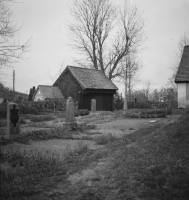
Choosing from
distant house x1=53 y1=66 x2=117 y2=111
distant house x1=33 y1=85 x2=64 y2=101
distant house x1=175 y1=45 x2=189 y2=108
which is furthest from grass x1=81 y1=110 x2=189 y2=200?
distant house x1=33 y1=85 x2=64 y2=101

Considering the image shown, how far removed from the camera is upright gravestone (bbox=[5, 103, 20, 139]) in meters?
7.25

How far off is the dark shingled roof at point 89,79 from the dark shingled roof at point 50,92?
11.4 feet

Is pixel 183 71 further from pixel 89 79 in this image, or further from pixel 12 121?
pixel 12 121

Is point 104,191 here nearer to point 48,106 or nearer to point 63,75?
point 48,106

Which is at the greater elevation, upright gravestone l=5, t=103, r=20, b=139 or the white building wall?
the white building wall

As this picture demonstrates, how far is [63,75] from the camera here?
95.0 feet

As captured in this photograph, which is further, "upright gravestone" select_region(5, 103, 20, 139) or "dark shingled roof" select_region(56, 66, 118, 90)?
"dark shingled roof" select_region(56, 66, 118, 90)

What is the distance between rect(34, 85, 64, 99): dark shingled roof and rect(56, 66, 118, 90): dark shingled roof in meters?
3.47

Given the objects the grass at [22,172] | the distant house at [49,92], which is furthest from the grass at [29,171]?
the distant house at [49,92]

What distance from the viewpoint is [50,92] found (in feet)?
95.5

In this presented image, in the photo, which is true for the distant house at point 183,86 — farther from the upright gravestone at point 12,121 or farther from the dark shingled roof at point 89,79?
the upright gravestone at point 12,121

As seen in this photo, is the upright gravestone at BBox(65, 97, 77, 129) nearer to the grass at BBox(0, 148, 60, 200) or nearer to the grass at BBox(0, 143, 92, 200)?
the grass at BBox(0, 143, 92, 200)

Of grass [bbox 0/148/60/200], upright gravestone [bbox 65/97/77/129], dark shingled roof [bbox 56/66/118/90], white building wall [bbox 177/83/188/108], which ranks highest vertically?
dark shingled roof [bbox 56/66/118/90]

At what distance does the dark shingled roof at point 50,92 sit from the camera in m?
28.8
